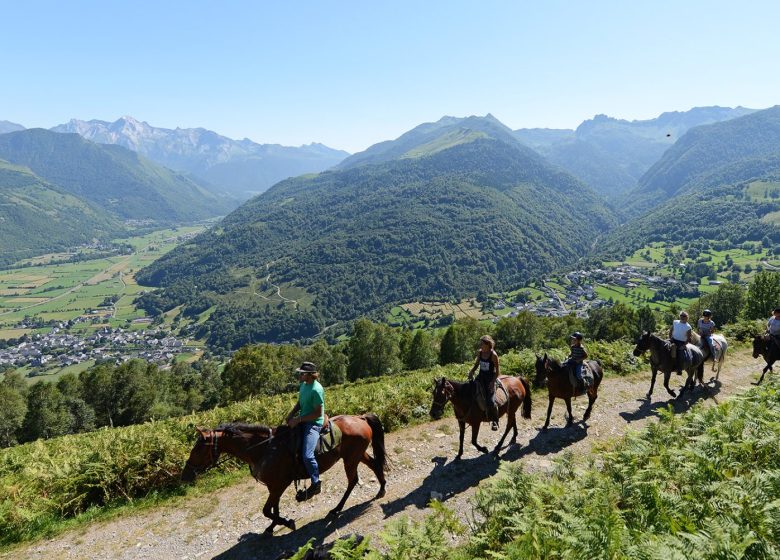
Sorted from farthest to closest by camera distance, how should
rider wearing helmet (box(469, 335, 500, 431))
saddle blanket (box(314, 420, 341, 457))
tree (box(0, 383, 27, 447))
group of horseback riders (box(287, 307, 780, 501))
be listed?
tree (box(0, 383, 27, 447)) < rider wearing helmet (box(469, 335, 500, 431)) < saddle blanket (box(314, 420, 341, 457)) < group of horseback riders (box(287, 307, 780, 501))

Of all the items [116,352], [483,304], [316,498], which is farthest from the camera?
[483,304]

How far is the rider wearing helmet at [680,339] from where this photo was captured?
16.7 m

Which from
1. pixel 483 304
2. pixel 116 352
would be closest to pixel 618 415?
pixel 483 304

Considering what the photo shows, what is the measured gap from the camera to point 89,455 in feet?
40.7

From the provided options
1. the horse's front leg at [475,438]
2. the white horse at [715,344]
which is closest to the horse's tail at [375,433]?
the horse's front leg at [475,438]

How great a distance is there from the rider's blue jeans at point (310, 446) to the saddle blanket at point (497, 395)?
5227 millimetres

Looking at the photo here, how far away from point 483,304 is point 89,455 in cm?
17983

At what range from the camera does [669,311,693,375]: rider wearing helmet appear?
54.6ft

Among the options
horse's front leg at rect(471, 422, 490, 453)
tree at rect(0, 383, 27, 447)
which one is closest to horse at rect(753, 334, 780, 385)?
Answer: horse's front leg at rect(471, 422, 490, 453)

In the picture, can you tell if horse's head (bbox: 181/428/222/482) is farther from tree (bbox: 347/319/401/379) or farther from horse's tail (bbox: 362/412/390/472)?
tree (bbox: 347/319/401/379)

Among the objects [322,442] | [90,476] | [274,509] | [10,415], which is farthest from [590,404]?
[10,415]

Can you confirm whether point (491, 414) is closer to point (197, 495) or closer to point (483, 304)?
point (197, 495)

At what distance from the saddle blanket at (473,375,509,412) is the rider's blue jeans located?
5.23 meters

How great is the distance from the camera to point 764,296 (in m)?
51.0
